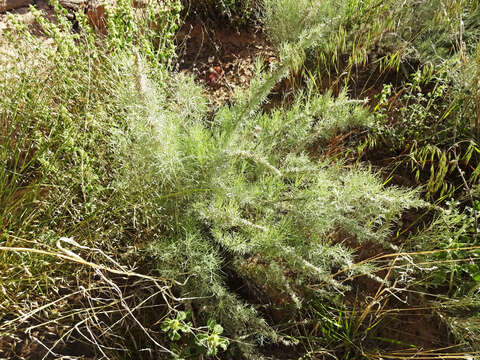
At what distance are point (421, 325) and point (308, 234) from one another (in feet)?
2.41

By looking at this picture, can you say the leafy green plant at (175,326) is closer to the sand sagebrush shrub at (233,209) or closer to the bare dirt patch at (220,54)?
the sand sagebrush shrub at (233,209)

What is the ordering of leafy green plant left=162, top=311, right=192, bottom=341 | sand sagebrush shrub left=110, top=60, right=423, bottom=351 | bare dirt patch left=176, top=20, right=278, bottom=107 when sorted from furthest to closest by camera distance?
bare dirt patch left=176, top=20, right=278, bottom=107 < sand sagebrush shrub left=110, top=60, right=423, bottom=351 < leafy green plant left=162, top=311, right=192, bottom=341

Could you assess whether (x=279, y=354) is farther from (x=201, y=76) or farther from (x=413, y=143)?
(x=201, y=76)

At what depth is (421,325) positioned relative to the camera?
6.57ft

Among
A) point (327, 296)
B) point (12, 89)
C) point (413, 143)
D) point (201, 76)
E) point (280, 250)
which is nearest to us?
point (280, 250)

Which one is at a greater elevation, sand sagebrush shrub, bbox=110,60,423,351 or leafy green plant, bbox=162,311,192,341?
sand sagebrush shrub, bbox=110,60,423,351

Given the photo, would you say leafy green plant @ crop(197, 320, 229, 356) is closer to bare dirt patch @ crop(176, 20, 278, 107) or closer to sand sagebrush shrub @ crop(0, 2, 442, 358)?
sand sagebrush shrub @ crop(0, 2, 442, 358)

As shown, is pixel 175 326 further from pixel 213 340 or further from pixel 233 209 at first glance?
pixel 233 209

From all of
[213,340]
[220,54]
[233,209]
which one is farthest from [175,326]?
[220,54]

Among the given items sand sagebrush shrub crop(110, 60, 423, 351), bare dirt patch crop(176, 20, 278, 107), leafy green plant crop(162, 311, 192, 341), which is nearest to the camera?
leafy green plant crop(162, 311, 192, 341)

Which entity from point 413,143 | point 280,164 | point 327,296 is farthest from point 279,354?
point 413,143

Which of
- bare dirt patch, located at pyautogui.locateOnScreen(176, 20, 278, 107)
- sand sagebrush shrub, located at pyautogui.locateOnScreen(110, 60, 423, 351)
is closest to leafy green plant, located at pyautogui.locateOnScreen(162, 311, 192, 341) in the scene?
sand sagebrush shrub, located at pyautogui.locateOnScreen(110, 60, 423, 351)

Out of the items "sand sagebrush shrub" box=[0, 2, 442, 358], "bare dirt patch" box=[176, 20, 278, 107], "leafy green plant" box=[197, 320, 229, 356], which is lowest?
"leafy green plant" box=[197, 320, 229, 356]

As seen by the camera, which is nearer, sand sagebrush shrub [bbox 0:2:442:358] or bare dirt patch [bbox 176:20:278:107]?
sand sagebrush shrub [bbox 0:2:442:358]
